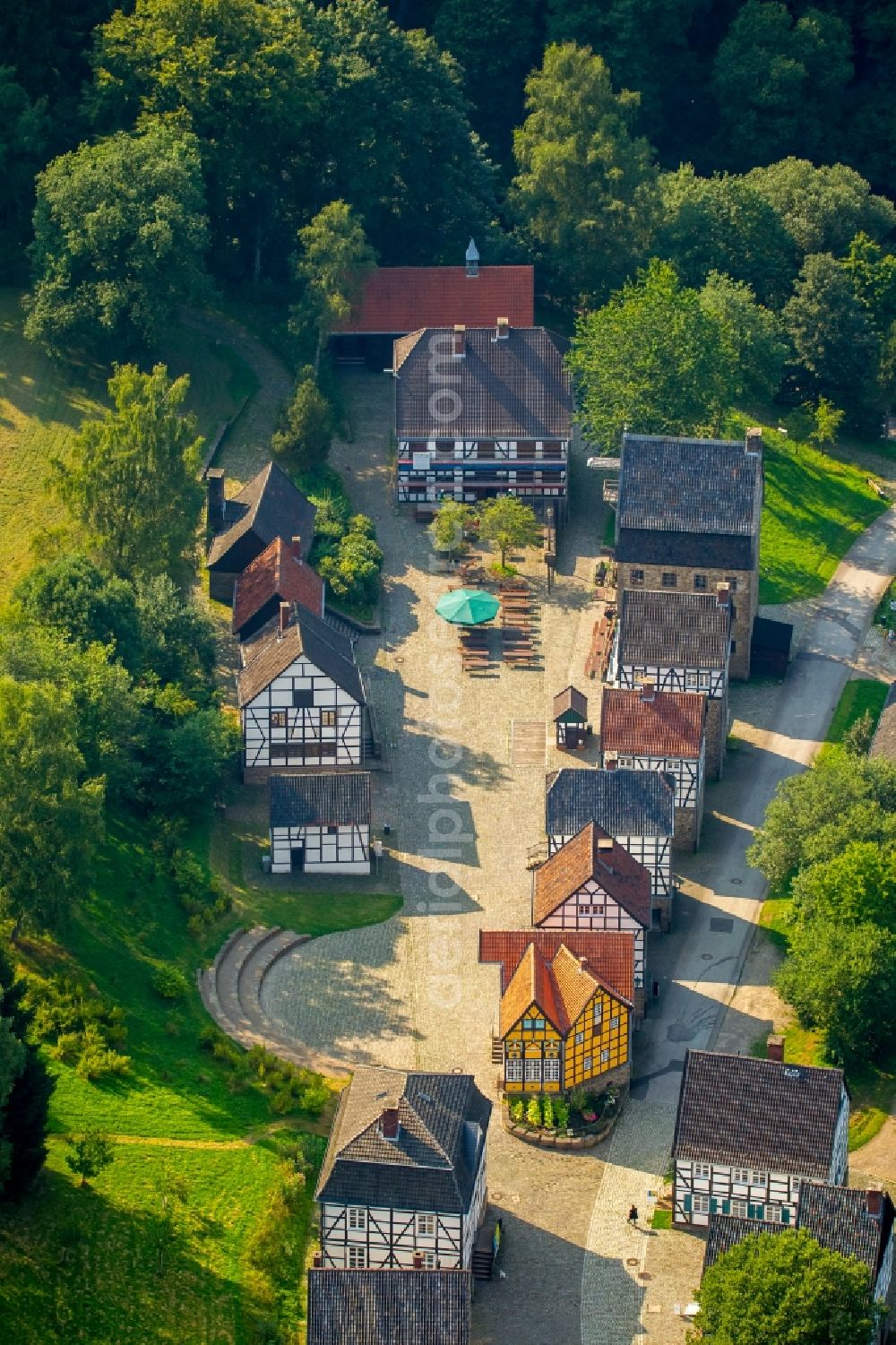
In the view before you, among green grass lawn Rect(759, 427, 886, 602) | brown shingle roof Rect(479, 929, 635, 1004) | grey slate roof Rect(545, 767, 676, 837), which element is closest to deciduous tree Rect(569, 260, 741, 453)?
green grass lawn Rect(759, 427, 886, 602)

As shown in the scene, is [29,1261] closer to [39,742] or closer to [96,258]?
[39,742]

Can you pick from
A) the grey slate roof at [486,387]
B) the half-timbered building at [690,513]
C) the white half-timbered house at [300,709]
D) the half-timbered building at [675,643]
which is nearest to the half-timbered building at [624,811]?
the half-timbered building at [675,643]

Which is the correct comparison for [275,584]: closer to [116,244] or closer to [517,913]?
[517,913]

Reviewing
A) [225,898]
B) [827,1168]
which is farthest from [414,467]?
[827,1168]

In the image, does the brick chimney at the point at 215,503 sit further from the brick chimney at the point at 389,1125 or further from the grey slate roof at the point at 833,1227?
the grey slate roof at the point at 833,1227

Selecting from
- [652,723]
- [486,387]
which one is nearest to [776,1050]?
[652,723]

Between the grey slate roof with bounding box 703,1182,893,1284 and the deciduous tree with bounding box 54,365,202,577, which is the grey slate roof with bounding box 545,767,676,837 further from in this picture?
the deciduous tree with bounding box 54,365,202,577
